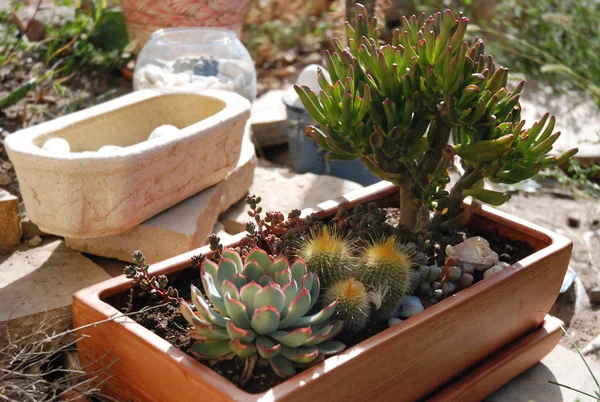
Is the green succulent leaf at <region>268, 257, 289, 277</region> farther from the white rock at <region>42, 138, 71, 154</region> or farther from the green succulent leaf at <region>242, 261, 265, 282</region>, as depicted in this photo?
the white rock at <region>42, 138, 71, 154</region>

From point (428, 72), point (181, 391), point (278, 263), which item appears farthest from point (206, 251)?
point (428, 72)

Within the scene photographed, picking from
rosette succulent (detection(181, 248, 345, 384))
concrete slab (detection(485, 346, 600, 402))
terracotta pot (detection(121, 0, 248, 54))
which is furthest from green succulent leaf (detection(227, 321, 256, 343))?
terracotta pot (detection(121, 0, 248, 54))

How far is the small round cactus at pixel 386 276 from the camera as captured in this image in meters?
1.80

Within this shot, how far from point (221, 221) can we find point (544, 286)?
132 centimetres

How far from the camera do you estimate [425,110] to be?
6.61ft

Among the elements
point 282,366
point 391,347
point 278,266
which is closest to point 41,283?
point 278,266

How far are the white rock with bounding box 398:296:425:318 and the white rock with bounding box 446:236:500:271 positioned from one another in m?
0.27

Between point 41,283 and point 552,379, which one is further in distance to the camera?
point 41,283

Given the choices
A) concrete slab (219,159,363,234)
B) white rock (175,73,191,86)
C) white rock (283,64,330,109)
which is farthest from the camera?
white rock (283,64,330,109)

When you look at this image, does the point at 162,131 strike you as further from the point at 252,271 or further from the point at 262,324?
the point at 262,324

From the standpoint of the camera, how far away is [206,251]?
77.5 inches

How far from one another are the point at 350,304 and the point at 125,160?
947mm

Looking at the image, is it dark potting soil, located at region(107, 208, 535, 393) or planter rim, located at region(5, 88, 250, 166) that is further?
planter rim, located at region(5, 88, 250, 166)

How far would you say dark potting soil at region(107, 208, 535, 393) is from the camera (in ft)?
5.25
